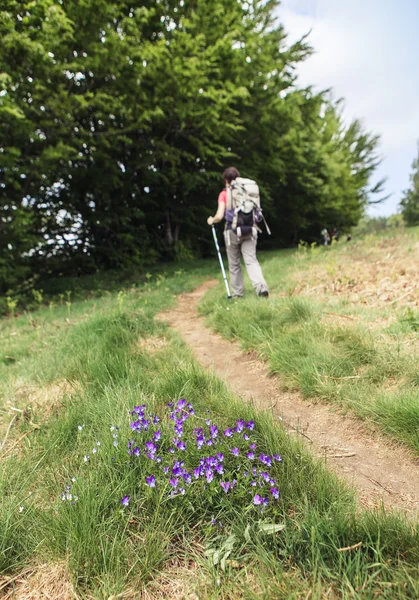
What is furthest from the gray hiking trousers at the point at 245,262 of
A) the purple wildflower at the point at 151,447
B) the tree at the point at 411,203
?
the tree at the point at 411,203

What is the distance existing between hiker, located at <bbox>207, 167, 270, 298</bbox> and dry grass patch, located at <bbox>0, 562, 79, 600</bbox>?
4.92 meters

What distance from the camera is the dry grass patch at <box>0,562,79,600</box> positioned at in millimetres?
1337

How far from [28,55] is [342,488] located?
1036 cm

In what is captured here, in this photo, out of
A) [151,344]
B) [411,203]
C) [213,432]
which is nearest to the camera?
[213,432]

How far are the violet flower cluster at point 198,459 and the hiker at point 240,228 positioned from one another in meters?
4.12

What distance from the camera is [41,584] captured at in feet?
4.50

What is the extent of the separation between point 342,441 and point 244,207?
4.35 meters

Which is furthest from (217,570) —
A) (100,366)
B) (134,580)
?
(100,366)

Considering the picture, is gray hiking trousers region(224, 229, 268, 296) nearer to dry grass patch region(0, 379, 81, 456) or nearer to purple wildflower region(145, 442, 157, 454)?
dry grass patch region(0, 379, 81, 456)

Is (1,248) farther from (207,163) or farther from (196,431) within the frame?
(207,163)

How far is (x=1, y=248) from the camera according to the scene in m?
9.37

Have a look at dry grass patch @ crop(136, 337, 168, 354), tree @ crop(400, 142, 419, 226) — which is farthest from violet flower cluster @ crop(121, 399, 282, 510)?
tree @ crop(400, 142, 419, 226)

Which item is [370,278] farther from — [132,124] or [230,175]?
[132,124]

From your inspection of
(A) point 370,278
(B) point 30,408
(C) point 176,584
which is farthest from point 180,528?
(A) point 370,278
